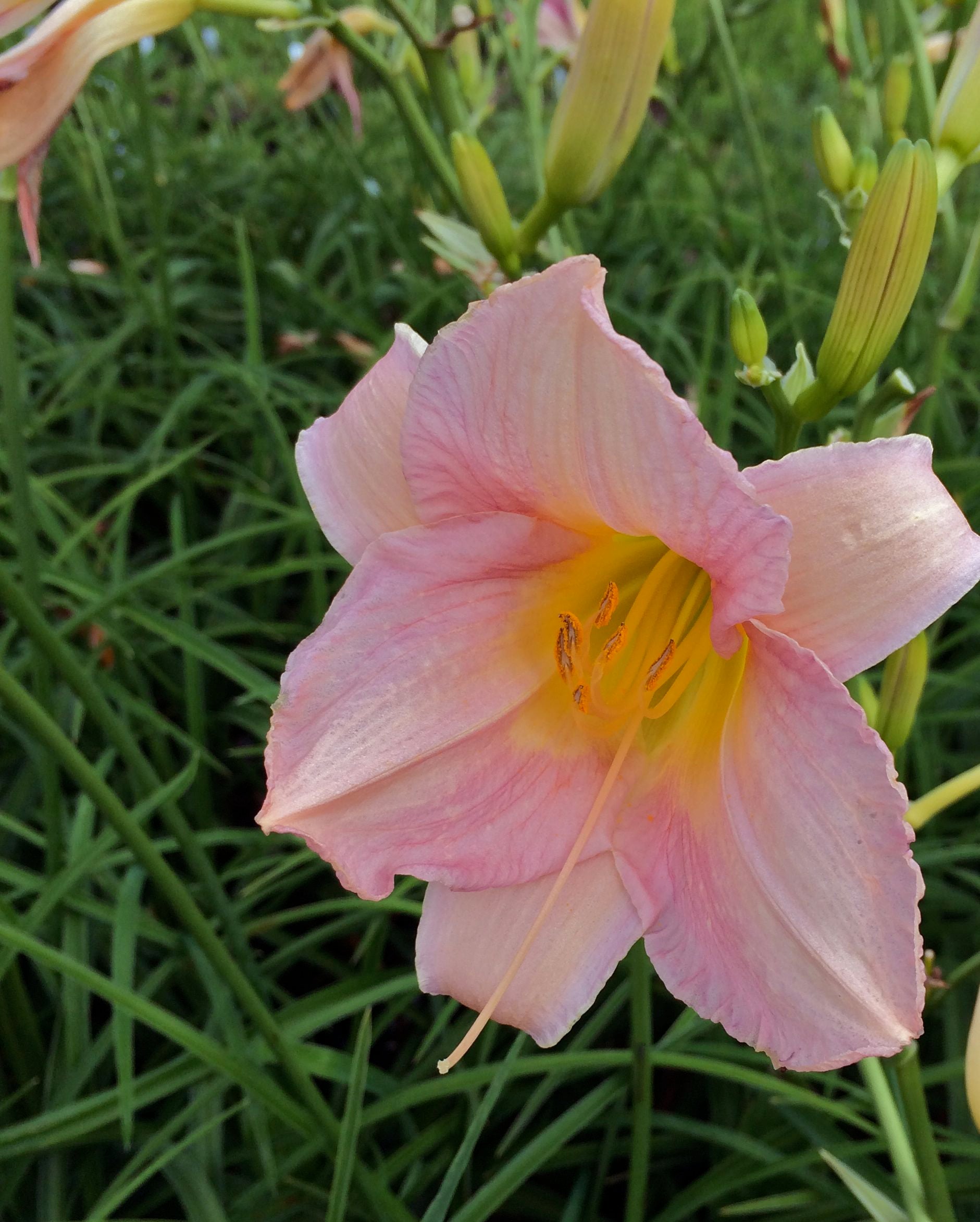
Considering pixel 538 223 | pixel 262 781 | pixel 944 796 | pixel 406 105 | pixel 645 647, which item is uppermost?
pixel 406 105

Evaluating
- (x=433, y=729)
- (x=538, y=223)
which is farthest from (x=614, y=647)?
(x=538, y=223)

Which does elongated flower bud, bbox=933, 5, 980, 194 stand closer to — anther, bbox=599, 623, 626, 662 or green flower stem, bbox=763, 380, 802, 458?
green flower stem, bbox=763, 380, 802, 458

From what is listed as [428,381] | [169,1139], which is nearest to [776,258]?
[428,381]

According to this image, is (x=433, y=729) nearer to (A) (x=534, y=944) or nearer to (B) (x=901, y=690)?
(A) (x=534, y=944)

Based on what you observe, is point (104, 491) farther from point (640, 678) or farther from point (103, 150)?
point (640, 678)

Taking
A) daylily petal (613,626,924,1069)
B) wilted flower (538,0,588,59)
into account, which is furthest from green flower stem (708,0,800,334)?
daylily petal (613,626,924,1069)

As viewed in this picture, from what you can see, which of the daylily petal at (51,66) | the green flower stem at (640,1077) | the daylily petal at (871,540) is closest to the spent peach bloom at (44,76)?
the daylily petal at (51,66)

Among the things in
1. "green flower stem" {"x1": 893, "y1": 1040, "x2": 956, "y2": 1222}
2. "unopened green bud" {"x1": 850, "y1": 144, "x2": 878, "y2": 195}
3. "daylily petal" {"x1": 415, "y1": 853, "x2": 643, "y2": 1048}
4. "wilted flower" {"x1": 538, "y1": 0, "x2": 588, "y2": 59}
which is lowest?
"green flower stem" {"x1": 893, "y1": 1040, "x2": 956, "y2": 1222}
